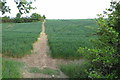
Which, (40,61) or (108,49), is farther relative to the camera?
(40,61)

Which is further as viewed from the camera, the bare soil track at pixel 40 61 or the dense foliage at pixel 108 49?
the bare soil track at pixel 40 61

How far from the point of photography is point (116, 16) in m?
4.29

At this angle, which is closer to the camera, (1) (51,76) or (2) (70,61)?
(1) (51,76)

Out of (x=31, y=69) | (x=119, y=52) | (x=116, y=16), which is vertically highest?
(x=116, y=16)

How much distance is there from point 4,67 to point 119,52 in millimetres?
4484

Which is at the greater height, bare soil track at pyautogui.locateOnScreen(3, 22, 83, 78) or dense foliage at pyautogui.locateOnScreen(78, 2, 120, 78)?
dense foliage at pyautogui.locateOnScreen(78, 2, 120, 78)

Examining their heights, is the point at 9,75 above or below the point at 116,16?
below

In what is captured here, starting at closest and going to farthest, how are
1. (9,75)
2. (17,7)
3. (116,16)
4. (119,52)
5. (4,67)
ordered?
(119,52) → (116,16) → (9,75) → (4,67) → (17,7)

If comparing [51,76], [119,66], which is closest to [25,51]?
[51,76]

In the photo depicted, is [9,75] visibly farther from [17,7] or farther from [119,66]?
[119,66]

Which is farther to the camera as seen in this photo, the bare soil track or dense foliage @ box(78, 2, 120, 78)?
the bare soil track

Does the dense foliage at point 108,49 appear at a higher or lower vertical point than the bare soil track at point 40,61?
higher

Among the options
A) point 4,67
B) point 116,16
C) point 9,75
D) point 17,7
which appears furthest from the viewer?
point 17,7

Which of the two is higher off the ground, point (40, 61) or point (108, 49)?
point (108, 49)
